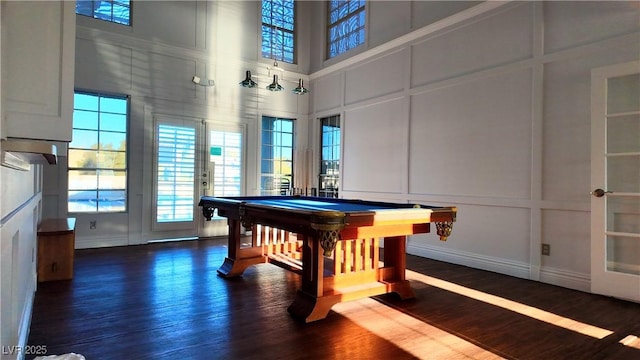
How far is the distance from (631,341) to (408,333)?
57.6 inches

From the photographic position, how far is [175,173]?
6367mm

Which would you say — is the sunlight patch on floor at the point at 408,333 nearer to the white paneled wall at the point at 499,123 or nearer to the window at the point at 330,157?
the white paneled wall at the point at 499,123

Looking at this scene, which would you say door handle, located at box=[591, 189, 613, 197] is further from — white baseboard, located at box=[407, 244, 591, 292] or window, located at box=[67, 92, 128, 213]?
window, located at box=[67, 92, 128, 213]

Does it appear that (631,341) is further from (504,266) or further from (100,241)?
(100,241)

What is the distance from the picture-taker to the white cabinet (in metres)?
1.31

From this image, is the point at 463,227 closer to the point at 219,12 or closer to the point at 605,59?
the point at 605,59

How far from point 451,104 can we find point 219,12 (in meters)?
4.32

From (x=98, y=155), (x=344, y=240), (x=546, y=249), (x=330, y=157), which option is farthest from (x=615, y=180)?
(x=98, y=155)

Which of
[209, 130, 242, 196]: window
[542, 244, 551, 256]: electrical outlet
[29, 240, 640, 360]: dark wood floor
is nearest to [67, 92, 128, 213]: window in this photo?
[209, 130, 242, 196]: window

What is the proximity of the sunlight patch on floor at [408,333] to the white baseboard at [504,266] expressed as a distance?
6.41 feet

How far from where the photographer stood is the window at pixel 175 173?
20.5 ft

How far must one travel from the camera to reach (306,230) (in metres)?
2.90

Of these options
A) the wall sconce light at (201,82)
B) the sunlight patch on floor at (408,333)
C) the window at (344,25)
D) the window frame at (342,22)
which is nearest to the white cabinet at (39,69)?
the sunlight patch on floor at (408,333)

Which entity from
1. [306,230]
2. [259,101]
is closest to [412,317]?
[306,230]
